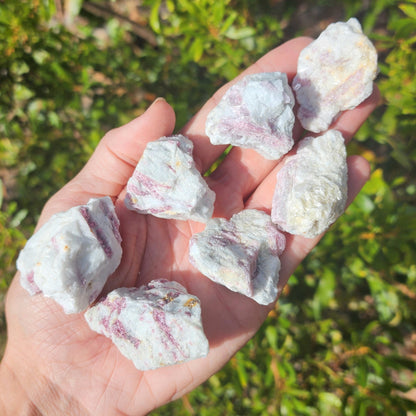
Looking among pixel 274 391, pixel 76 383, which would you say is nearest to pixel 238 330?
pixel 274 391

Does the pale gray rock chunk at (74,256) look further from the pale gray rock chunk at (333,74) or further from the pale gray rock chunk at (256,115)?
the pale gray rock chunk at (333,74)

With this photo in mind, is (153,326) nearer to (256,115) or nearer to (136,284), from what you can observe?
(136,284)

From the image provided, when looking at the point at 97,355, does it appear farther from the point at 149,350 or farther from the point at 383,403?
the point at 383,403

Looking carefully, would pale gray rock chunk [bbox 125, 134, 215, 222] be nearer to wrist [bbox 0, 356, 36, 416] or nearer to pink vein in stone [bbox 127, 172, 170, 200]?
pink vein in stone [bbox 127, 172, 170, 200]

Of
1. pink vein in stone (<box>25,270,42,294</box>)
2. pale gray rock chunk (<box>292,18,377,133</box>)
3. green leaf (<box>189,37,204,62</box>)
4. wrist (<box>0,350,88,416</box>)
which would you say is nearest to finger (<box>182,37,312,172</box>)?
pale gray rock chunk (<box>292,18,377,133</box>)

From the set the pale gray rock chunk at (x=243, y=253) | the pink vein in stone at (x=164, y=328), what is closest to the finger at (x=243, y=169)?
the pale gray rock chunk at (x=243, y=253)

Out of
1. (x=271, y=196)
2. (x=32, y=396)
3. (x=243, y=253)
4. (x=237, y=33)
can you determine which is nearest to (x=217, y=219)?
(x=243, y=253)
